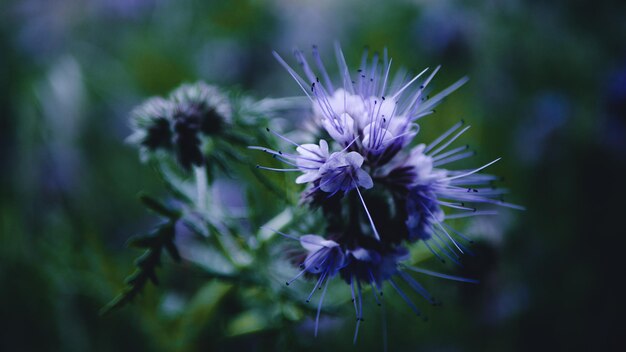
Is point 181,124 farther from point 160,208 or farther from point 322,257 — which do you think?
point 322,257

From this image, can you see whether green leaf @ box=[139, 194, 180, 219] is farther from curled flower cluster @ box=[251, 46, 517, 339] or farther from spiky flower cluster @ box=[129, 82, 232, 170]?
curled flower cluster @ box=[251, 46, 517, 339]

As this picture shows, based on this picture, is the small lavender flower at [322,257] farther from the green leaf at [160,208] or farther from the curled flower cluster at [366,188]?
the green leaf at [160,208]

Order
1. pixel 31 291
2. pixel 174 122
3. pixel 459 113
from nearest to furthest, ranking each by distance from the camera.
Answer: pixel 174 122, pixel 31 291, pixel 459 113

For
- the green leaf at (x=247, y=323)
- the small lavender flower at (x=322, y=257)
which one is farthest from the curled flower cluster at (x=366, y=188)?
the green leaf at (x=247, y=323)

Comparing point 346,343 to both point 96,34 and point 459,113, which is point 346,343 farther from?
point 96,34

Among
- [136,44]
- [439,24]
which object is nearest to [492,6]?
[439,24]

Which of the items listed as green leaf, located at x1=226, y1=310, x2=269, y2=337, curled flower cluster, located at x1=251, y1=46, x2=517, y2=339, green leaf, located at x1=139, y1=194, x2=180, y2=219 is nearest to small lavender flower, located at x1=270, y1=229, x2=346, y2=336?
curled flower cluster, located at x1=251, y1=46, x2=517, y2=339

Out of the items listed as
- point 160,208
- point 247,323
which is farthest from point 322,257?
point 247,323
